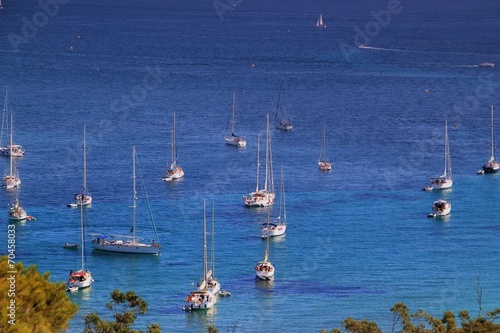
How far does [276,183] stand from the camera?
75500mm

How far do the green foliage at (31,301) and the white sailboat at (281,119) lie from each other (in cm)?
7276

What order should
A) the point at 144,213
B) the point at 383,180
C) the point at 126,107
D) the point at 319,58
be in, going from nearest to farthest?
the point at 144,213 → the point at 383,180 → the point at 126,107 → the point at 319,58

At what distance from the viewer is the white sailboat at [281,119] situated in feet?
314

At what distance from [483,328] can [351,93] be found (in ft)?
284

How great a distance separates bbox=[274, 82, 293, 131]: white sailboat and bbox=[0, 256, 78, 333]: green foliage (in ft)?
239

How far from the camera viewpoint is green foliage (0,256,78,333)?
69.8ft

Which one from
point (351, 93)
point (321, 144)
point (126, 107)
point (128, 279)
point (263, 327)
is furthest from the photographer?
point (351, 93)

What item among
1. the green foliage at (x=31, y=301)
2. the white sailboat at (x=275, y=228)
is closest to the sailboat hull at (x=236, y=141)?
the white sailboat at (x=275, y=228)

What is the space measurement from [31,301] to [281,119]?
259ft

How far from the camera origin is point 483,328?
3438 cm

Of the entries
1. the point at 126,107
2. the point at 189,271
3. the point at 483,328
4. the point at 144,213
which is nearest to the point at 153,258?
the point at 189,271

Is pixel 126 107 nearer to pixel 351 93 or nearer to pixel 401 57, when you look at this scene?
pixel 351 93

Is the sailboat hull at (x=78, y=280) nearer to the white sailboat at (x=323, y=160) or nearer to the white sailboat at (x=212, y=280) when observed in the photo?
the white sailboat at (x=212, y=280)

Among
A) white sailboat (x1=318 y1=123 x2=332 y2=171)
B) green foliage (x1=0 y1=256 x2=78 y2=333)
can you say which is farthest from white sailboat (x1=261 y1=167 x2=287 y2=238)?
green foliage (x1=0 y1=256 x2=78 y2=333)
